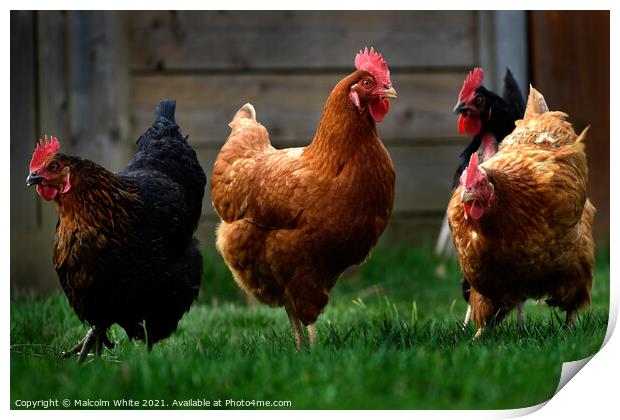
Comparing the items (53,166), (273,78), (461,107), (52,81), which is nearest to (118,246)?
(53,166)

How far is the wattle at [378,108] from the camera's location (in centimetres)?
316

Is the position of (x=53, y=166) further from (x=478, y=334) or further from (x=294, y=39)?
(x=478, y=334)

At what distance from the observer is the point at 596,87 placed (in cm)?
367

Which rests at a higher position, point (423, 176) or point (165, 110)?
point (165, 110)

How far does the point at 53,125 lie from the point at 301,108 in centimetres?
137

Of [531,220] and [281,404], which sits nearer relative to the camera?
[281,404]

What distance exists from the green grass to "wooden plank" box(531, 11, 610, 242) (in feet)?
2.09

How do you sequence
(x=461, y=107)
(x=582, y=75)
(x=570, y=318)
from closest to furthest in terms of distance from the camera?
(x=570, y=318) → (x=582, y=75) → (x=461, y=107)

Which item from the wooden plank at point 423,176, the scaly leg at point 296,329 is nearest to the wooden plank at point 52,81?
the wooden plank at point 423,176

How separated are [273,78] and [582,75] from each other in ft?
5.23

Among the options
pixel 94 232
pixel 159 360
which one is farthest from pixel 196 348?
pixel 94 232

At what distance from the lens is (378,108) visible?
3.18m
